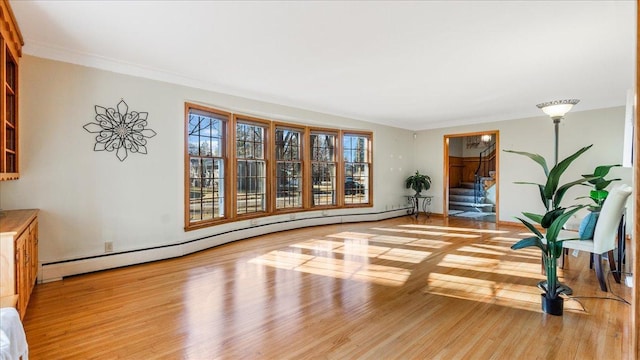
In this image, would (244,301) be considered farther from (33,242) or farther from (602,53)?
(602,53)

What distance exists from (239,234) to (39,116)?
3.11 metres

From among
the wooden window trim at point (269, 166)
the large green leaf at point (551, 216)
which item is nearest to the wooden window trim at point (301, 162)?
the wooden window trim at point (269, 166)

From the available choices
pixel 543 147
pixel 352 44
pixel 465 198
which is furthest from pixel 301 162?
pixel 465 198

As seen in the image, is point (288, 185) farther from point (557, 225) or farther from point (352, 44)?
point (557, 225)

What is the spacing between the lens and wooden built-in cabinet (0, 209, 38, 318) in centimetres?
222

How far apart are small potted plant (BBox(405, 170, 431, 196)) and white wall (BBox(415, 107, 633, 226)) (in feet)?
1.05

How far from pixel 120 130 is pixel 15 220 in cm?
158

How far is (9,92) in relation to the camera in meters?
3.08

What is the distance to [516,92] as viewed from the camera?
5.30 m

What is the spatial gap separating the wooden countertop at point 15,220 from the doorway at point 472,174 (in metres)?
9.95

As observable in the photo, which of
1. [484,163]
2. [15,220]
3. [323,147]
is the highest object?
[323,147]

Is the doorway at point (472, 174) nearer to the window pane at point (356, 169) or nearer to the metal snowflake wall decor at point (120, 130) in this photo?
the window pane at point (356, 169)

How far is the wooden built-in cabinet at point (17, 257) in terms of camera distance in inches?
87.5

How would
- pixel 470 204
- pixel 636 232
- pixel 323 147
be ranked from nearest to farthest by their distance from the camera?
pixel 636 232
pixel 323 147
pixel 470 204
